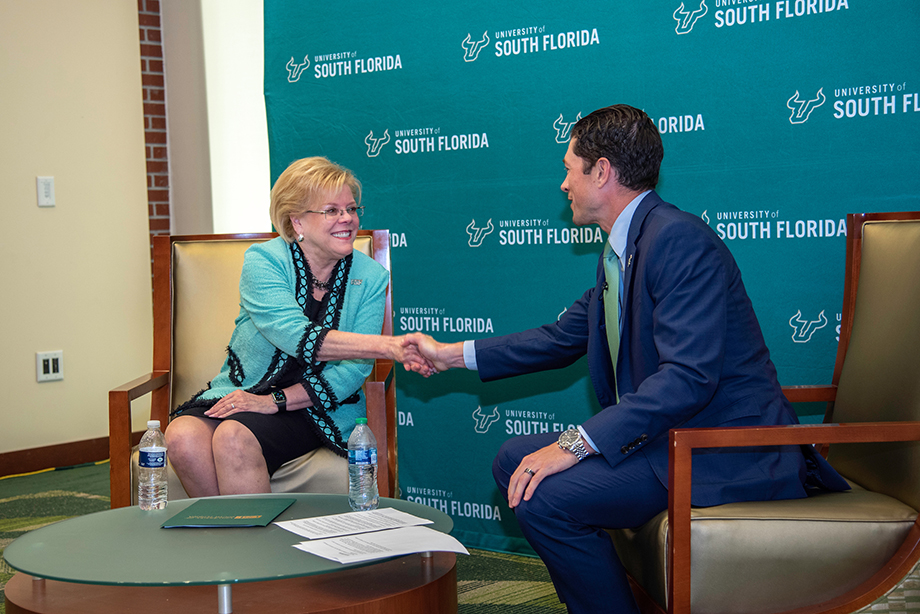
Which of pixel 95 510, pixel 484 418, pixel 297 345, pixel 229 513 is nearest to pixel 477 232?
pixel 484 418

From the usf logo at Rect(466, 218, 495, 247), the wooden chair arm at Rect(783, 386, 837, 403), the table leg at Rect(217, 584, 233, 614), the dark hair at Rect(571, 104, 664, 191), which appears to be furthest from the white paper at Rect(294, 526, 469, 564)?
the usf logo at Rect(466, 218, 495, 247)

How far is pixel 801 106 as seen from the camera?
7.88 ft

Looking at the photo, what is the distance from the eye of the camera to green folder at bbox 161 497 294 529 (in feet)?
5.56

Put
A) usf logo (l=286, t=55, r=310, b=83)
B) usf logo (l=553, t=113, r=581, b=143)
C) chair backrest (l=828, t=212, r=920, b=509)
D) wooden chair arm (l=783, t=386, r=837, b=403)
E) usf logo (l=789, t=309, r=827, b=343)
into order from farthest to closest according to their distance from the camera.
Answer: usf logo (l=286, t=55, r=310, b=83), usf logo (l=553, t=113, r=581, b=143), usf logo (l=789, t=309, r=827, b=343), wooden chair arm (l=783, t=386, r=837, b=403), chair backrest (l=828, t=212, r=920, b=509)

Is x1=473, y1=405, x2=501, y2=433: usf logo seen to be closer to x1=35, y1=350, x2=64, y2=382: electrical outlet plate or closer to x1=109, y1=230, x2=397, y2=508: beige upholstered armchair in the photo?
x1=109, y1=230, x2=397, y2=508: beige upholstered armchair

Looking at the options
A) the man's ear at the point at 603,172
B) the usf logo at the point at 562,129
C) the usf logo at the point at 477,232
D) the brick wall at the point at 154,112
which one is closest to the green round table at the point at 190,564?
the man's ear at the point at 603,172

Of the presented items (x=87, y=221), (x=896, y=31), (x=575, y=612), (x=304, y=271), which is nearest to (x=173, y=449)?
(x=304, y=271)

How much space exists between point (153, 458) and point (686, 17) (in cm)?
197

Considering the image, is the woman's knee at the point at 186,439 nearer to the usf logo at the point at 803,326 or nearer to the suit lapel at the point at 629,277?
the suit lapel at the point at 629,277

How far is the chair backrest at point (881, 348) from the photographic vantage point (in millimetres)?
1788

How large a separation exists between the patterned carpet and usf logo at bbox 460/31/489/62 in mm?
1753

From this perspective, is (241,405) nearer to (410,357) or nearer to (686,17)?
(410,357)

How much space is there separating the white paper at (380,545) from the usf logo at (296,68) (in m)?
2.20

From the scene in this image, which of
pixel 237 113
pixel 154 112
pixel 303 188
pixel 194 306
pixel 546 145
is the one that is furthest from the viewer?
pixel 154 112
